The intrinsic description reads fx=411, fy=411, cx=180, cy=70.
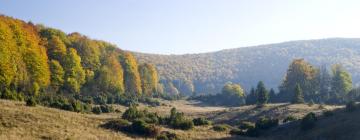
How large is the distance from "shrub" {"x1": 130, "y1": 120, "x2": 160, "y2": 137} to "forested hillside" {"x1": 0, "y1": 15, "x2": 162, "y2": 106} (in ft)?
43.1

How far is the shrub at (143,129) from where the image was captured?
45.3 metres

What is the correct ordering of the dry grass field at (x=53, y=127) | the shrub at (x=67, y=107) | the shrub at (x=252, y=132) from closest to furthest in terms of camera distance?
the dry grass field at (x=53, y=127)
the shrub at (x=252, y=132)
the shrub at (x=67, y=107)

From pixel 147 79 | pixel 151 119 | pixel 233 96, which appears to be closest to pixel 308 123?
pixel 151 119

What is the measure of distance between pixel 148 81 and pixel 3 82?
5978cm

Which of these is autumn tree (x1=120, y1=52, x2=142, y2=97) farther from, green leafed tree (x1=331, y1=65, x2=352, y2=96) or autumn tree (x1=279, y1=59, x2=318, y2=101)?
green leafed tree (x1=331, y1=65, x2=352, y2=96)

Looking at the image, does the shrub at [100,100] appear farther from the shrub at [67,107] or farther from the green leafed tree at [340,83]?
the green leafed tree at [340,83]

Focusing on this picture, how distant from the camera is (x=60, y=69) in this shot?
79500mm

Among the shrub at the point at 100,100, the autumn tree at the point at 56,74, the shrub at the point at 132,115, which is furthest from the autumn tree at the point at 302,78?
the autumn tree at the point at 56,74

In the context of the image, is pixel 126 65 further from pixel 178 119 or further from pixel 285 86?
pixel 178 119

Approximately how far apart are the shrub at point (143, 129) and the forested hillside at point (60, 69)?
13137mm

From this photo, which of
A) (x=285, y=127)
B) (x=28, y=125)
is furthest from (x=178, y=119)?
(x=28, y=125)

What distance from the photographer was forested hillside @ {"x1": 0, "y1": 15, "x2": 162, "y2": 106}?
66500mm

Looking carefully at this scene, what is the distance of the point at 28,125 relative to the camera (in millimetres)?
39031

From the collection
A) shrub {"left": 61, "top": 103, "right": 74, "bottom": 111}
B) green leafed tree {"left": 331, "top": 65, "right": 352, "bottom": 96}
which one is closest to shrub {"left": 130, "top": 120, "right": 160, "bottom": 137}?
shrub {"left": 61, "top": 103, "right": 74, "bottom": 111}
